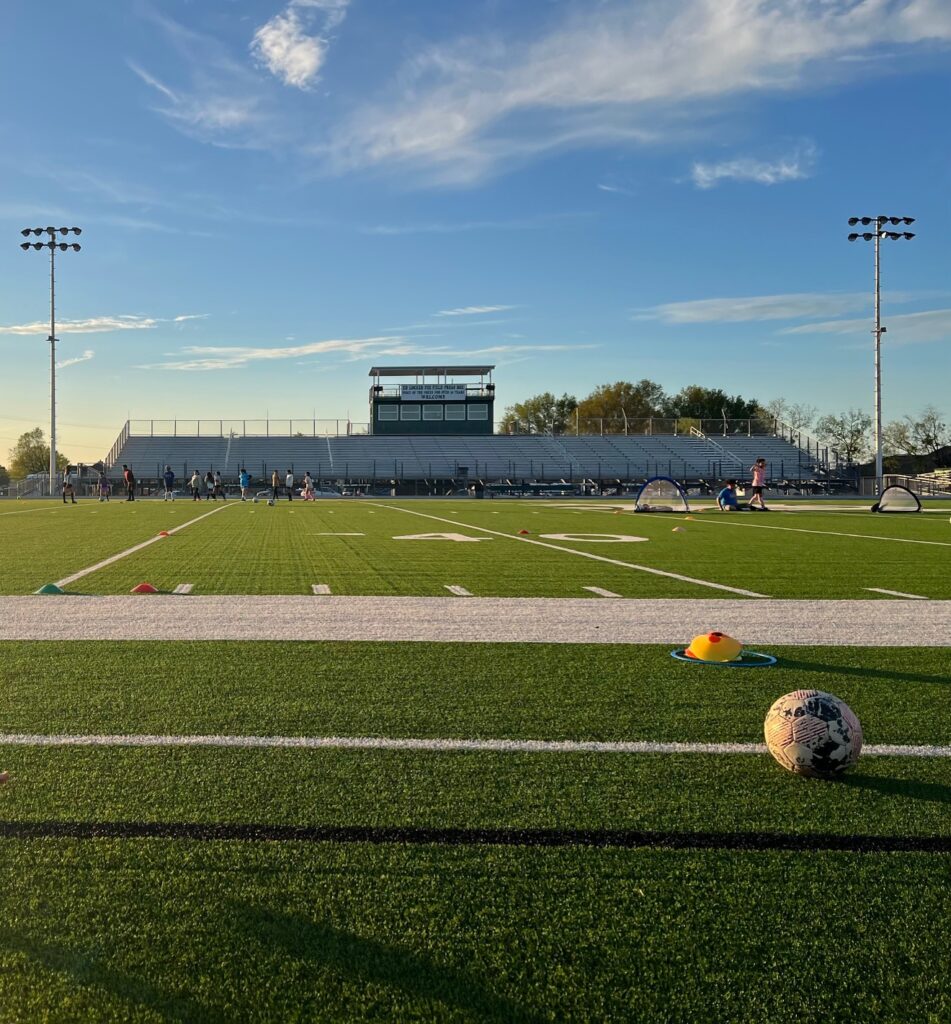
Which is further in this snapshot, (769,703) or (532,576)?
(532,576)

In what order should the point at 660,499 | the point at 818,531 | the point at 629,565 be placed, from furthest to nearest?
the point at 660,499 → the point at 818,531 → the point at 629,565

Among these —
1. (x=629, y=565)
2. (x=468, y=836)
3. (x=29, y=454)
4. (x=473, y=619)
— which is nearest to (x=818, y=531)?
(x=629, y=565)

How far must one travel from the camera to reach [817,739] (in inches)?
136

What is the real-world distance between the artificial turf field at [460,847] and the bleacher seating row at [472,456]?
5746cm

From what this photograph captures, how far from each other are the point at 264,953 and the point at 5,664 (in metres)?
3.79

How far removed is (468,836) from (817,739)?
55.0 inches

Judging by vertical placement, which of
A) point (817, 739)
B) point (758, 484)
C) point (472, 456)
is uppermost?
point (472, 456)

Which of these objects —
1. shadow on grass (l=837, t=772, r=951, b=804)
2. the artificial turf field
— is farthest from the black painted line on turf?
shadow on grass (l=837, t=772, r=951, b=804)

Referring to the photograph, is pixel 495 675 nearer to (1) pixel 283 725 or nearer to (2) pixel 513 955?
(1) pixel 283 725

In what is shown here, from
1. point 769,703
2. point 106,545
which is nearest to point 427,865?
point 769,703

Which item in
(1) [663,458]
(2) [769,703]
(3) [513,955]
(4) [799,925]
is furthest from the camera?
(1) [663,458]

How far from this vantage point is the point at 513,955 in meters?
2.24

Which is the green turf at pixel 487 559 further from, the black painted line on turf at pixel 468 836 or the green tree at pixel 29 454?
the green tree at pixel 29 454

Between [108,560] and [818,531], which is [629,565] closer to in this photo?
[108,560]
